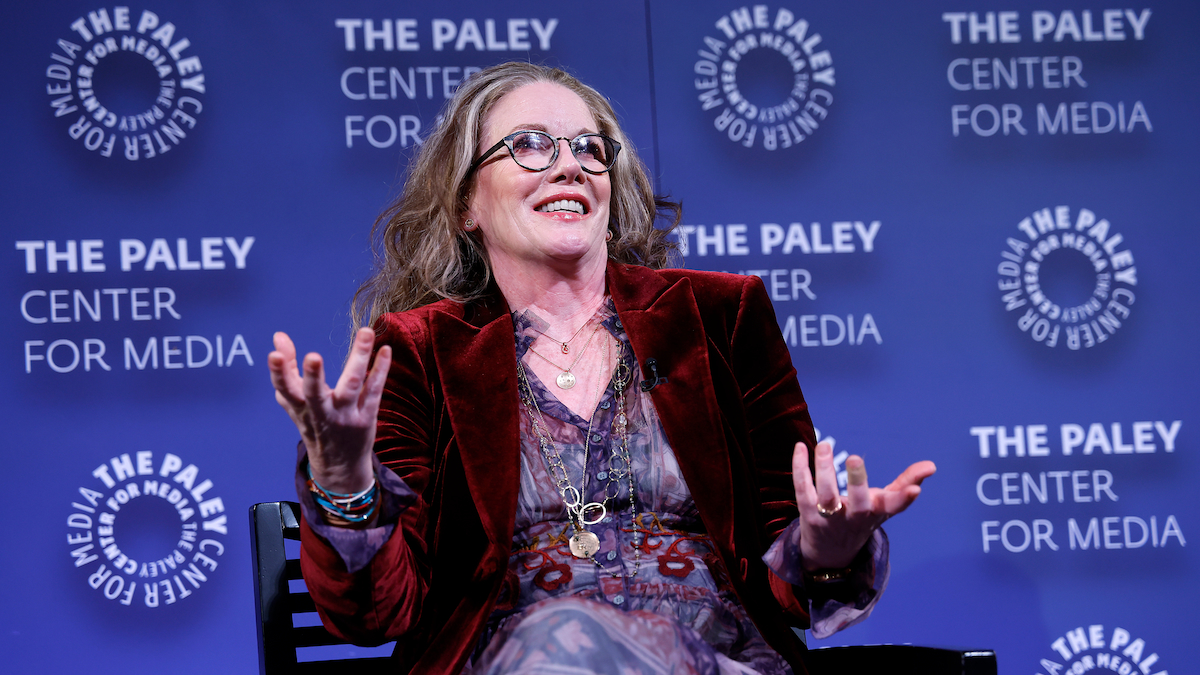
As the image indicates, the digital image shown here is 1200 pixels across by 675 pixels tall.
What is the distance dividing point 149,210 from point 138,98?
310 mm

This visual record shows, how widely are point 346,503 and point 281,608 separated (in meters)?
0.42

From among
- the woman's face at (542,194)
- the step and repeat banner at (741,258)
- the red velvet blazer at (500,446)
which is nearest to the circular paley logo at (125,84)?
the step and repeat banner at (741,258)

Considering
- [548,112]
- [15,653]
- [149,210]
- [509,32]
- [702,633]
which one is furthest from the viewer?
[509,32]

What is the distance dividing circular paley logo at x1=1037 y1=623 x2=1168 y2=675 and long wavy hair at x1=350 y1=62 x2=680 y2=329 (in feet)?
5.60

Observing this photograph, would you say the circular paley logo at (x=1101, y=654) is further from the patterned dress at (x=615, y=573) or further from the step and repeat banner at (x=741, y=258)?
the patterned dress at (x=615, y=573)

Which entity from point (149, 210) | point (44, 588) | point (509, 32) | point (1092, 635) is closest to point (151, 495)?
point (44, 588)

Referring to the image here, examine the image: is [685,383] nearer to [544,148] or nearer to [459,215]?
[544,148]

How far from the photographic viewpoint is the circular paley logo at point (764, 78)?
2941 millimetres

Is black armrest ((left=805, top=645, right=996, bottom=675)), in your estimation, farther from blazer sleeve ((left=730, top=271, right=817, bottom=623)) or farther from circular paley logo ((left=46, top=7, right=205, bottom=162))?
circular paley logo ((left=46, top=7, right=205, bottom=162))

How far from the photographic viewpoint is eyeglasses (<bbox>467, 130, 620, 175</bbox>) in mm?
1838

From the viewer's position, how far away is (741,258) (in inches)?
114

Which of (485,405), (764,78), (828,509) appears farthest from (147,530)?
(764,78)

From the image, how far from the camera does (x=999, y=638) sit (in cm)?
285

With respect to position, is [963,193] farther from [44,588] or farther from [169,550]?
[44,588]
